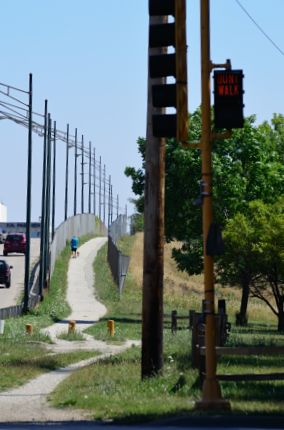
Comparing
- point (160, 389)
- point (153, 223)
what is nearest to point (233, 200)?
point (153, 223)

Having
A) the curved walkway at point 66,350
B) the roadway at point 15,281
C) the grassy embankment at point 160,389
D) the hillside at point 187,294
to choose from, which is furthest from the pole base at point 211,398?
the hillside at point 187,294

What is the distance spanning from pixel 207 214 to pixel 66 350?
666 inches

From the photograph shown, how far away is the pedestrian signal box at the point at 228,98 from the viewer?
17.3 m

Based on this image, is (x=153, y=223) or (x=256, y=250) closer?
(x=153, y=223)

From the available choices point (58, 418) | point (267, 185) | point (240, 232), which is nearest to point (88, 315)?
point (240, 232)

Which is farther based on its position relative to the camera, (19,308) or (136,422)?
(19,308)

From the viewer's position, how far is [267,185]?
207 feet

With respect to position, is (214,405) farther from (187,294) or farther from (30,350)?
(187,294)

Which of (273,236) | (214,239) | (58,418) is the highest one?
(273,236)

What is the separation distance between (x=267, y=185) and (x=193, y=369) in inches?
1654

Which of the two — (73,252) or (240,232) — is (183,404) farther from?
(73,252)

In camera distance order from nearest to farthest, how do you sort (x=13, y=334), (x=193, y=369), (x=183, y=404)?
(x=183, y=404), (x=193, y=369), (x=13, y=334)

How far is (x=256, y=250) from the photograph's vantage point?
52.4 metres

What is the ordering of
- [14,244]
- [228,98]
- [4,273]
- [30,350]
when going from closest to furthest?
[228,98]
[30,350]
[4,273]
[14,244]
